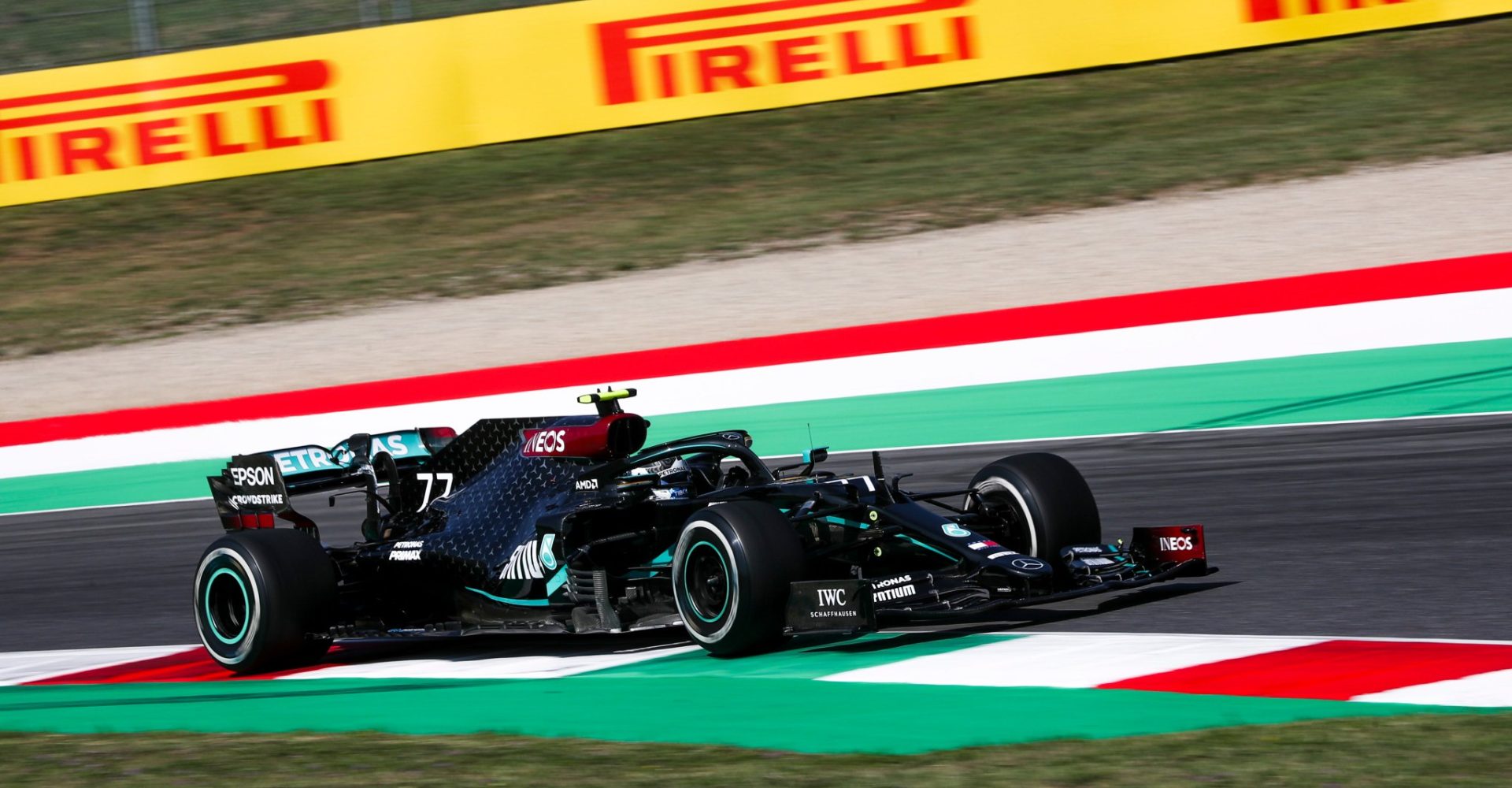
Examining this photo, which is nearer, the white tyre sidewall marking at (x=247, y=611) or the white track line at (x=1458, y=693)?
the white track line at (x=1458, y=693)

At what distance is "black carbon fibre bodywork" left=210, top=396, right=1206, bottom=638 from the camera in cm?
693

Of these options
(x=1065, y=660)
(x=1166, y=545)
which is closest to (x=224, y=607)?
(x=1065, y=660)

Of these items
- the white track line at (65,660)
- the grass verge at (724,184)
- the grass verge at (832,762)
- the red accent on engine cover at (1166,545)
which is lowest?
the grass verge at (832,762)

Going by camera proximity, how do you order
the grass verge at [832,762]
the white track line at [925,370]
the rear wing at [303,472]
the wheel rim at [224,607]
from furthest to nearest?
the white track line at [925,370] < the rear wing at [303,472] < the wheel rim at [224,607] < the grass verge at [832,762]

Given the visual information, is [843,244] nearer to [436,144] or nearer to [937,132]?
[937,132]

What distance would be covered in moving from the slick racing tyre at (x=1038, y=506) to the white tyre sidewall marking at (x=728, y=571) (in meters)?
1.20

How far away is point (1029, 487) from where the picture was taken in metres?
7.32

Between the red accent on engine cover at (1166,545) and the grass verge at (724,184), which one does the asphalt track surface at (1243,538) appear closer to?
the red accent on engine cover at (1166,545)

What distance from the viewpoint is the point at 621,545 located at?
746 centimetres

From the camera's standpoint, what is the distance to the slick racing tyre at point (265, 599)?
25.5 ft

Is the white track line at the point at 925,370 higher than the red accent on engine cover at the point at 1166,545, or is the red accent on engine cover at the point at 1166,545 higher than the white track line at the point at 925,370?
the white track line at the point at 925,370

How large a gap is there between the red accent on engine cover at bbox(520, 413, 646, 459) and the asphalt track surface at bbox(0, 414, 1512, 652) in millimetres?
783

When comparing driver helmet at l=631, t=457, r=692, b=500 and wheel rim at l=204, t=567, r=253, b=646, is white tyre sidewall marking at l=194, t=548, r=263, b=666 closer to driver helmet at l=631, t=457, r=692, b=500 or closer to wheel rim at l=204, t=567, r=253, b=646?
wheel rim at l=204, t=567, r=253, b=646

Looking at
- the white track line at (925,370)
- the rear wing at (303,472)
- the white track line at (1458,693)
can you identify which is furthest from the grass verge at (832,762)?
the white track line at (925,370)
